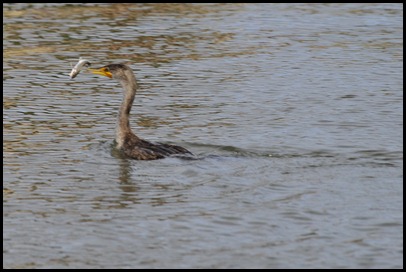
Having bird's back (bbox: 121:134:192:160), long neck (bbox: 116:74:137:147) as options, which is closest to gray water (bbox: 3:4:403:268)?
bird's back (bbox: 121:134:192:160)

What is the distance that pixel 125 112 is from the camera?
14.6m

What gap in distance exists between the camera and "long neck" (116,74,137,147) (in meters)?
14.3

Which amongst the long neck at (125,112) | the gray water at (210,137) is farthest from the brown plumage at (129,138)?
the gray water at (210,137)

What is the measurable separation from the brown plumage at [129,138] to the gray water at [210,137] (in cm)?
15

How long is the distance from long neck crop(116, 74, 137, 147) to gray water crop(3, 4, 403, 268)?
26 centimetres

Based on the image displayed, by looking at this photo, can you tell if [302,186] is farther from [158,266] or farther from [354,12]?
[354,12]

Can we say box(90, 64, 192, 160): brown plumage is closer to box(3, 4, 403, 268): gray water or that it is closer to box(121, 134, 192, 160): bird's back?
box(121, 134, 192, 160): bird's back

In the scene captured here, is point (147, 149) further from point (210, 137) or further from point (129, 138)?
point (210, 137)

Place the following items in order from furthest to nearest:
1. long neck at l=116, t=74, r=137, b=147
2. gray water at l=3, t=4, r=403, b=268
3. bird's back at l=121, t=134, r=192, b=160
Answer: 1. long neck at l=116, t=74, r=137, b=147
2. bird's back at l=121, t=134, r=192, b=160
3. gray water at l=3, t=4, r=403, b=268

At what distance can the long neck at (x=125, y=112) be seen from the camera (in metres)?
14.3

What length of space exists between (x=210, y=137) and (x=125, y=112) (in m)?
1.15

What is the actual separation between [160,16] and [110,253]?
47.9ft

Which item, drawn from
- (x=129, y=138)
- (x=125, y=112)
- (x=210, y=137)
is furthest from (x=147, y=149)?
(x=210, y=137)

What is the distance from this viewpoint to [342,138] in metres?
14.6
